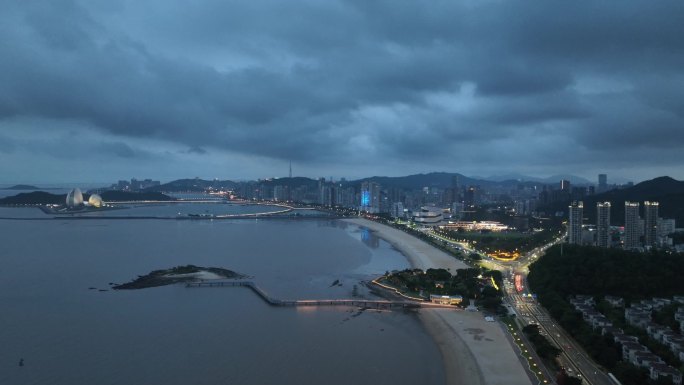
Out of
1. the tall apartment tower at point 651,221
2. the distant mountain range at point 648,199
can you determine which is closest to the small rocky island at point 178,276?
the tall apartment tower at point 651,221

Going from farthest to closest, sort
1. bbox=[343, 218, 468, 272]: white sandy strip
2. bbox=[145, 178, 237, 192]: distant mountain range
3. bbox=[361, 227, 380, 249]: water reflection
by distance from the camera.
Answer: bbox=[145, 178, 237, 192]: distant mountain range < bbox=[361, 227, 380, 249]: water reflection < bbox=[343, 218, 468, 272]: white sandy strip

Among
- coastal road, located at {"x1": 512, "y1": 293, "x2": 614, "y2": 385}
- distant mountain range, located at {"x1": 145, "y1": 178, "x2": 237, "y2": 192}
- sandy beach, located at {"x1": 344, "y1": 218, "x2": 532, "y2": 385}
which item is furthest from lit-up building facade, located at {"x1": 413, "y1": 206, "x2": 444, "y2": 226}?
distant mountain range, located at {"x1": 145, "y1": 178, "x2": 237, "y2": 192}

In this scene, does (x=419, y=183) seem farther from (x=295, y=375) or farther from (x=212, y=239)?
(x=295, y=375)

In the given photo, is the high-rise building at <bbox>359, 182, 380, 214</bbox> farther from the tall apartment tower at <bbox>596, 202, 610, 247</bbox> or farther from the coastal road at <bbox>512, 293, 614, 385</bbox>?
the coastal road at <bbox>512, 293, 614, 385</bbox>

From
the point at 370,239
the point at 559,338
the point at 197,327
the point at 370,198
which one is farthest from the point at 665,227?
the point at 370,198

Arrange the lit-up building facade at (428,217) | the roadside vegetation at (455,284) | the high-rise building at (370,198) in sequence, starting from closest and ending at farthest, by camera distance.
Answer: the roadside vegetation at (455,284), the lit-up building facade at (428,217), the high-rise building at (370,198)

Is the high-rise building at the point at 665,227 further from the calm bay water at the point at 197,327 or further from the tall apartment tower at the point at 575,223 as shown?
the calm bay water at the point at 197,327

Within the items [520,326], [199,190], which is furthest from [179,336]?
[199,190]
